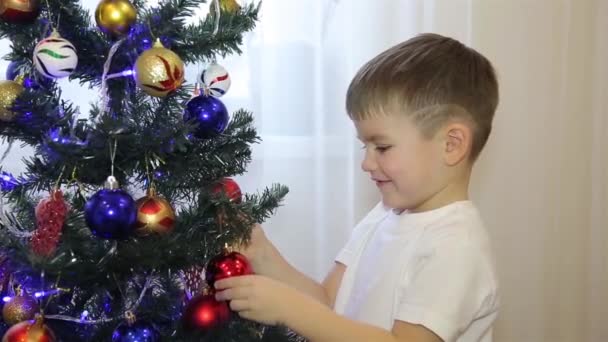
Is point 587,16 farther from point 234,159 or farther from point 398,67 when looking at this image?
point 234,159

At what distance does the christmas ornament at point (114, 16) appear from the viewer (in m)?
0.68

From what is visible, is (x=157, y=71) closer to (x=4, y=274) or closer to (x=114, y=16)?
(x=114, y=16)

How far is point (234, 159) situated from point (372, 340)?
0.91 ft

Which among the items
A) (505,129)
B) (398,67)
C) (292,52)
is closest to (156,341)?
(398,67)

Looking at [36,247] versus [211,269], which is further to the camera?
[211,269]

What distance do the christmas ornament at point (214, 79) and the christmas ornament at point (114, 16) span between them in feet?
0.39

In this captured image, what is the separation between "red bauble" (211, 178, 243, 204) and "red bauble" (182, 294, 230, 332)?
11 cm

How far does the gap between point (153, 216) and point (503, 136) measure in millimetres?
1000

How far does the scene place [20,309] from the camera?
0.69m

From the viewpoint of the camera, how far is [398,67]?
89 centimetres

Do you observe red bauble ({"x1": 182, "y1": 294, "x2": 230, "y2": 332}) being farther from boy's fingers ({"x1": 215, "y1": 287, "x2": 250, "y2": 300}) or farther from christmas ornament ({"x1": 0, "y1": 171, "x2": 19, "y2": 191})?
christmas ornament ({"x1": 0, "y1": 171, "x2": 19, "y2": 191})

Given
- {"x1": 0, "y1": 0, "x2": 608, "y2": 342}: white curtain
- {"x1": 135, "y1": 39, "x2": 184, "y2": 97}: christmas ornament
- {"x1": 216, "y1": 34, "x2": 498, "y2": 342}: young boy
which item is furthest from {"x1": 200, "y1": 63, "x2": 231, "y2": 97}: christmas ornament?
{"x1": 0, "y1": 0, "x2": 608, "y2": 342}: white curtain

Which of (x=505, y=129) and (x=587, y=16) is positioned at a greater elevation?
(x=587, y=16)

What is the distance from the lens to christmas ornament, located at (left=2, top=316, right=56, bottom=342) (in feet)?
2.14
